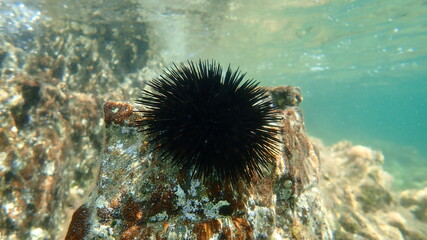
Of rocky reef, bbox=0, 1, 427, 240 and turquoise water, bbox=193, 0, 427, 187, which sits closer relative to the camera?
rocky reef, bbox=0, 1, 427, 240

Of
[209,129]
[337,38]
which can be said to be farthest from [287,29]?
[209,129]

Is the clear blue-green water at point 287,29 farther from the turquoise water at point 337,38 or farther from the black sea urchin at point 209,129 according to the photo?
the black sea urchin at point 209,129

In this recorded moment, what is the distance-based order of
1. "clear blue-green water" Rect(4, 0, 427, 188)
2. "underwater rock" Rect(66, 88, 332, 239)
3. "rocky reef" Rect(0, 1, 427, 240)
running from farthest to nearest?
"clear blue-green water" Rect(4, 0, 427, 188)
"rocky reef" Rect(0, 1, 427, 240)
"underwater rock" Rect(66, 88, 332, 239)

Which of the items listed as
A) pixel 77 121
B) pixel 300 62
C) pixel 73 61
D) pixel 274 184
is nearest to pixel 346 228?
pixel 274 184

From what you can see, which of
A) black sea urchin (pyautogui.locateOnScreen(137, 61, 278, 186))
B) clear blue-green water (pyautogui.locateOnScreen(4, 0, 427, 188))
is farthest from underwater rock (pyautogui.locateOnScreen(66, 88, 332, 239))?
clear blue-green water (pyautogui.locateOnScreen(4, 0, 427, 188))

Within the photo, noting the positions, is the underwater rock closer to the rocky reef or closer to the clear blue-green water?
the rocky reef

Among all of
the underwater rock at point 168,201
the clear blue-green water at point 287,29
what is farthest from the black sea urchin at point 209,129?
the clear blue-green water at point 287,29

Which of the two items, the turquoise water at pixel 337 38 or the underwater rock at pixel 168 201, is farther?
the turquoise water at pixel 337 38

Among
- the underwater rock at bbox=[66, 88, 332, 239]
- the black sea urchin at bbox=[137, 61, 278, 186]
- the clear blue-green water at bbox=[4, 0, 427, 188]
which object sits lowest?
the underwater rock at bbox=[66, 88, 332, 239]
